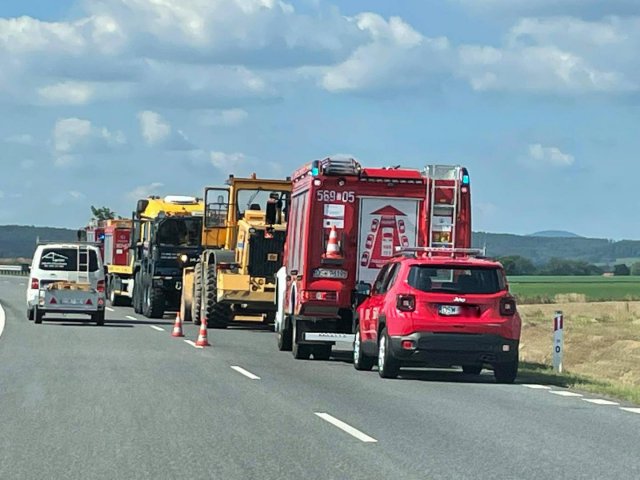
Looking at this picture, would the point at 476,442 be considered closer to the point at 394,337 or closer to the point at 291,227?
the point at 394,337

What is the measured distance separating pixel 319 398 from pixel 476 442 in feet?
13.5

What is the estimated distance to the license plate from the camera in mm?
19109

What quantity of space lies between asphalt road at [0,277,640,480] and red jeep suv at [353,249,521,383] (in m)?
0.42

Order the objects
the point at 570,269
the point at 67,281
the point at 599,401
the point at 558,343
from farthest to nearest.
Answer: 1. the point at 570,269
2. the point at 67,281
3. the point at 558,343
4. the point at 599,401

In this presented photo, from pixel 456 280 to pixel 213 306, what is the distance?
47.5 feet

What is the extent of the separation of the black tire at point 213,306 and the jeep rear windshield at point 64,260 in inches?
111

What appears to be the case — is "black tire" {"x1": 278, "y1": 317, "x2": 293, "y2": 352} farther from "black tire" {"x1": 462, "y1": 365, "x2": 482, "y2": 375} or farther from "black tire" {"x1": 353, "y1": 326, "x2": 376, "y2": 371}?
"black tire" {"x1": 462, "y1": 365, "x2": 482, "y2": 375}

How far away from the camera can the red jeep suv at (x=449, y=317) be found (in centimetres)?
1900

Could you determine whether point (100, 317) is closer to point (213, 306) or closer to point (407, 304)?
point (213, 306)

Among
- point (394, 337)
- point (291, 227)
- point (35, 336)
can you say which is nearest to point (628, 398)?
point (394, 337)

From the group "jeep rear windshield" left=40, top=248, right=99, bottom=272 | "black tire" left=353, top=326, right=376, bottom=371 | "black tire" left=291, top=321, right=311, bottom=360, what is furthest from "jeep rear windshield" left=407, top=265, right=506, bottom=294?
"jeep rear windshield" left=40, top=248, right=99, bottom=272

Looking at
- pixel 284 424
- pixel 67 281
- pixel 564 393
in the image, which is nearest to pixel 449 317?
pixel 564 393

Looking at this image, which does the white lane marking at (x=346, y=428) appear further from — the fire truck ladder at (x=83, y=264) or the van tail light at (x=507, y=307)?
the fire truck ladder at (x=83, y=264)

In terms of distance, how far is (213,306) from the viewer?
109ft
